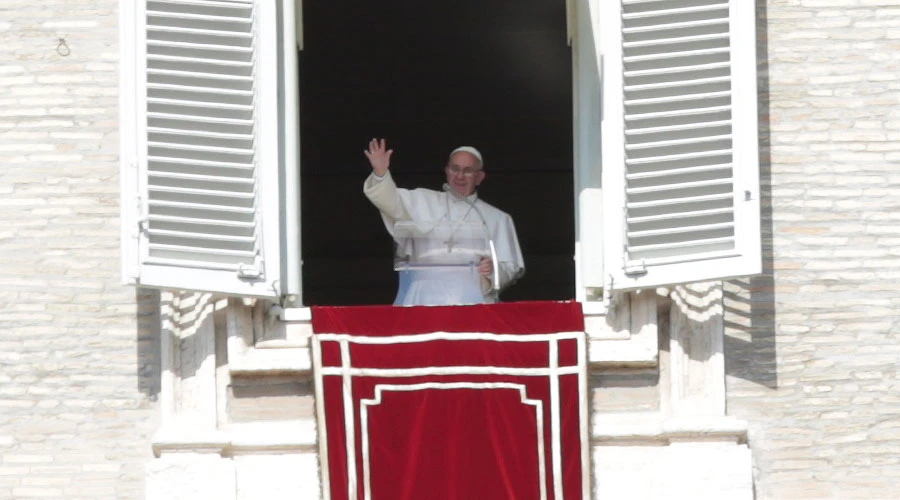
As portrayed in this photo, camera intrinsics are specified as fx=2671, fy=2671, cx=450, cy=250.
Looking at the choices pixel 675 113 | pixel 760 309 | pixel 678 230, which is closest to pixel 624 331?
pixel 678 230

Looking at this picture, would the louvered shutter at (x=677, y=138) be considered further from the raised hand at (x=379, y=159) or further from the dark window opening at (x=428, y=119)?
the dark window opening at (x=428, y=119)

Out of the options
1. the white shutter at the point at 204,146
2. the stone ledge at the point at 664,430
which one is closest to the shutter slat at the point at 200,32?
the white shutter at the point at 204,146

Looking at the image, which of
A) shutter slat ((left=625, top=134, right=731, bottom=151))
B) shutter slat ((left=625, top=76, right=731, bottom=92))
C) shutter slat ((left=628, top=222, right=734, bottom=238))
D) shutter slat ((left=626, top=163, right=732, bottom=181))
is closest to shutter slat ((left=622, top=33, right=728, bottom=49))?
shutter slat ((left=625, top=76, right=731, bottom=92))

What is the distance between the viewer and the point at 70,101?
10133 mm

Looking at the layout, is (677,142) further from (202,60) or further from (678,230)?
(202,60)

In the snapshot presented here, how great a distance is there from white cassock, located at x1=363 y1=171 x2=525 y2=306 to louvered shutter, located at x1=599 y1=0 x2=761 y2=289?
1010mm

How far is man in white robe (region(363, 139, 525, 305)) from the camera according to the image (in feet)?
34.9

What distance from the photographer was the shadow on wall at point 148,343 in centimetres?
993

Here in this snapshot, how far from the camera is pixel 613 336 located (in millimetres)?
9805

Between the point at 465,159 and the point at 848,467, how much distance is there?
7.46ft

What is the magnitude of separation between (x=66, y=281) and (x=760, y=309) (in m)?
2.60

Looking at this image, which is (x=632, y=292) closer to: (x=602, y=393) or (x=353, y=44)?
(x=602, y=393)

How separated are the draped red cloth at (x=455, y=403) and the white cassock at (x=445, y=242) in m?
0.77

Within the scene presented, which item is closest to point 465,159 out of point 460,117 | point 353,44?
point 353,44
